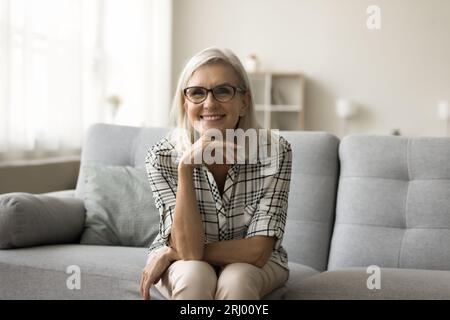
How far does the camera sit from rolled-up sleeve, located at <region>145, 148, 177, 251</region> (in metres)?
1.96

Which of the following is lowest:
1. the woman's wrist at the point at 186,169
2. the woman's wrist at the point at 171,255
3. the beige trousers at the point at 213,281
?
the beige trousers at the point at 213,281

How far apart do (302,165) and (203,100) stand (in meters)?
0.71

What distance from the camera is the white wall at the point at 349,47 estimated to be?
21.0 ft

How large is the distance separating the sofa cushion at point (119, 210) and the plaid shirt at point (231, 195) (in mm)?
573

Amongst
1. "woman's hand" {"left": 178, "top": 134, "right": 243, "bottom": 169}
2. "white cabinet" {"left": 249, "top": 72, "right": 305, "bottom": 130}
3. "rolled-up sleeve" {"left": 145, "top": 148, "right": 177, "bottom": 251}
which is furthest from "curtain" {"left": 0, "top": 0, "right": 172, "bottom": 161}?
"woman's hand" {"left": 178, "top": 134, "right": 243, "bottom": 169}

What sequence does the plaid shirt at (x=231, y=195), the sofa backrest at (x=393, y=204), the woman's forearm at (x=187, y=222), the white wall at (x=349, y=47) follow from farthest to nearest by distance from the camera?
the white wall at (x=349, y=47), the sofa backrest at (x=393, y=204), the plaid shirt at (x=231, y=195), the woman's forearm at (x=187, y=222)

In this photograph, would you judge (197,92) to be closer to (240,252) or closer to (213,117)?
(213,117)

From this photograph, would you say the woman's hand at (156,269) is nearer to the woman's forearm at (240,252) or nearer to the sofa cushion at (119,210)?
the woman's forearm at (240,252)

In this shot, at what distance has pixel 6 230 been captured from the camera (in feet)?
7.66

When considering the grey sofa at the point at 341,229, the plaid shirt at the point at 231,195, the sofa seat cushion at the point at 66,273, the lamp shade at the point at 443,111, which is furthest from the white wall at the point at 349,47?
the plaid shirt at the point at 231,195

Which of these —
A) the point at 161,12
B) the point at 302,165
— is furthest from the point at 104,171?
the point at 161,12

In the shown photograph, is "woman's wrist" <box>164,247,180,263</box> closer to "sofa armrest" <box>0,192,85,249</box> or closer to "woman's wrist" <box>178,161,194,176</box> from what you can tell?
"woman's wrist" <box>178,161,194,176</box>

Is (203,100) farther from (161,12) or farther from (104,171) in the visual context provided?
(161,12)

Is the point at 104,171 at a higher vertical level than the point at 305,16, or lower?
lower
